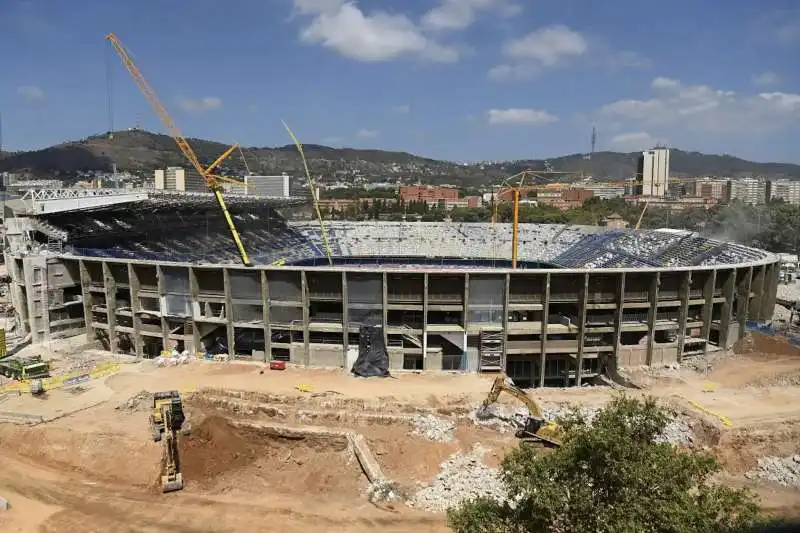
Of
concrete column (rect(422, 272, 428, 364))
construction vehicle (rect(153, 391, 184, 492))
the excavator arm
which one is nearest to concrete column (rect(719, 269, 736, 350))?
concrete column (rect(422, 272, 428, 364))

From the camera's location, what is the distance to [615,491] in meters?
17.1

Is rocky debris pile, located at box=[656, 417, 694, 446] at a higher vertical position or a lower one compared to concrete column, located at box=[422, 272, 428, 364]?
lower

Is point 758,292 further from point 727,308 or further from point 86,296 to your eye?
point 86,296

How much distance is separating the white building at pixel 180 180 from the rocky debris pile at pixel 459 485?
12288 cm

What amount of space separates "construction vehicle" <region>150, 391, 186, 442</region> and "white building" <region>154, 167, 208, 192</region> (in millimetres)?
111919

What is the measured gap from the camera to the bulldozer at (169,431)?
102 feet

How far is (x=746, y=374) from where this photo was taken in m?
46.5

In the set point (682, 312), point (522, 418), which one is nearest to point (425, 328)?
point (522, 418)

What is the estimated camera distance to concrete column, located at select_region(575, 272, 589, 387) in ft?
158

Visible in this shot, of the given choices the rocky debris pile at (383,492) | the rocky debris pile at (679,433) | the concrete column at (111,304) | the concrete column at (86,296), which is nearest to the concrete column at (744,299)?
Result: the rocky debris pile at (679,433)

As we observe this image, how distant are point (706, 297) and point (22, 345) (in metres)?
63.5

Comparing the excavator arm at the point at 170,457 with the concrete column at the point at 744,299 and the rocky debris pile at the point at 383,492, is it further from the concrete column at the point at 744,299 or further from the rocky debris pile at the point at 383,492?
the concrete column at the point at 744,299

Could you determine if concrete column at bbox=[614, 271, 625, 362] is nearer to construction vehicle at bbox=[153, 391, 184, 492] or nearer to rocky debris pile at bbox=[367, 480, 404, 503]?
rocky debris pile at bbox=[367, 480, 404, 503]

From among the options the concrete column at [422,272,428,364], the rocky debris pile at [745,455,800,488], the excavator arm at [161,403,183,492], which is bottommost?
the rocky debris pile at [745,455,800,488]
